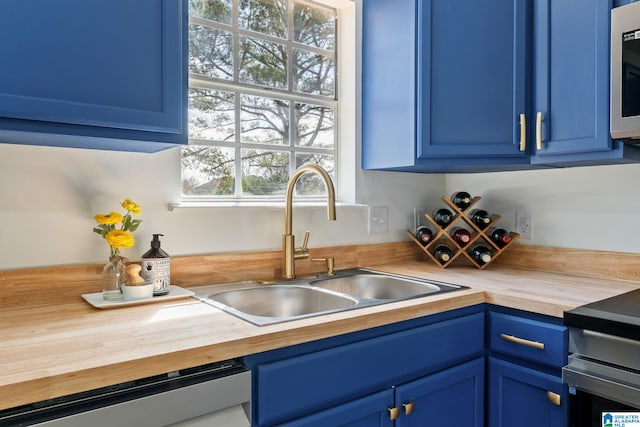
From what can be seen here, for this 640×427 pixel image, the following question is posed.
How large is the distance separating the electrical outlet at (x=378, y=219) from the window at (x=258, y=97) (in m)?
0.27

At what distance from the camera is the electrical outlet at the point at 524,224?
206 centimetres

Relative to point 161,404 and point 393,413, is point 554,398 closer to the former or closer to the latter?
point 393,413

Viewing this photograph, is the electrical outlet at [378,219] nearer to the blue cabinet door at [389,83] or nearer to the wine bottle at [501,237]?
the blue cabinet door at [389,83]

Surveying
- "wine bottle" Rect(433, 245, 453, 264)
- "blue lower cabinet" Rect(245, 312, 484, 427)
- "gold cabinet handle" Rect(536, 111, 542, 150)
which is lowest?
"blue lower cabinet" Rect(245, 312, 484, 427)

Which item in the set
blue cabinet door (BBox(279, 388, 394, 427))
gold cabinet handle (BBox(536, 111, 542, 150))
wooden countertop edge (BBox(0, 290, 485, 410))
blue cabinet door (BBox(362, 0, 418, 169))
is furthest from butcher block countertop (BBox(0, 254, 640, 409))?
blue cabinet door (BBox(362, 0, 418, 169))

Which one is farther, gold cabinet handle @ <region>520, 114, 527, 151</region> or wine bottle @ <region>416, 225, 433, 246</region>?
wine bottle @ <region>416, 225, 433, 246</region>

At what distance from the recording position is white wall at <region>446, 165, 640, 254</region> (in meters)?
1.76

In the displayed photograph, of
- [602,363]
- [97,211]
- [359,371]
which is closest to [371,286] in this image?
[359,371]

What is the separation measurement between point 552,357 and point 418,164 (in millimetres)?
861

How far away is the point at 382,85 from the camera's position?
195cm

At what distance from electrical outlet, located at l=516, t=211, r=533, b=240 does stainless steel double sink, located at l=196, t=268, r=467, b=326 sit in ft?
2.30

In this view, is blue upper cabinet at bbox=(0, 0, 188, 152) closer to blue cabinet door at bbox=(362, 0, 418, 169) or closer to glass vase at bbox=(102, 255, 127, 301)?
glass vase at bbox=(102, 255, 127, 301)

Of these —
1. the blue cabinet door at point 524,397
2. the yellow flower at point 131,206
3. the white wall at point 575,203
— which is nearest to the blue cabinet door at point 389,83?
the white wall at point 575,203

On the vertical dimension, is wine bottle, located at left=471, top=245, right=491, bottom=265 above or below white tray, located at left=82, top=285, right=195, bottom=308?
above
